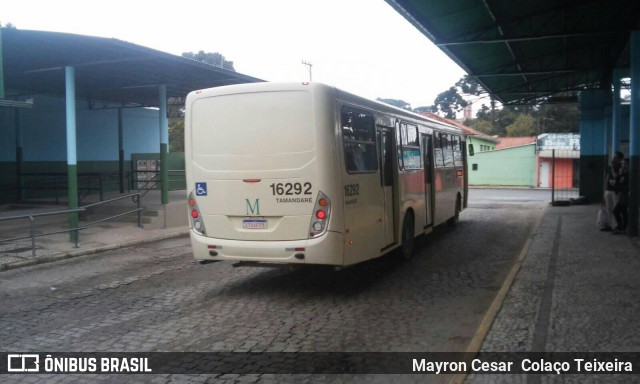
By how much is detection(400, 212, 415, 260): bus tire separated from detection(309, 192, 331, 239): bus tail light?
3.11m

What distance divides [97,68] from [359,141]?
9383 mm

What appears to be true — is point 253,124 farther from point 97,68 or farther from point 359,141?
point 97,68

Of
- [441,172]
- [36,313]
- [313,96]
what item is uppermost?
[313,96]

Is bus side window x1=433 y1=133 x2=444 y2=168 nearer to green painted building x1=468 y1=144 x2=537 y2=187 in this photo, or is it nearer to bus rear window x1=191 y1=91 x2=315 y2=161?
bus rear window x1=191 y1=91 x2=315 y2=161

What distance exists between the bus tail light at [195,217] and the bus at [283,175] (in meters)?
0.01

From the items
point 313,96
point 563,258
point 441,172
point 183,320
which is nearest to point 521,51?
point 441,172

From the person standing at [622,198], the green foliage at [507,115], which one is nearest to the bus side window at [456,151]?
the person standing at [622,198]

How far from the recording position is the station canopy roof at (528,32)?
12680 mm

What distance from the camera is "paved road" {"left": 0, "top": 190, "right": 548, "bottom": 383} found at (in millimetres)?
5777

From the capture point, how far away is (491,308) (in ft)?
22.1

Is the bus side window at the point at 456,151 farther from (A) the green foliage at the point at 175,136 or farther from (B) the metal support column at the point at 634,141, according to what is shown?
(A) the green foliage at the point at 175,136

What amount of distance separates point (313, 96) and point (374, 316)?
295 cm

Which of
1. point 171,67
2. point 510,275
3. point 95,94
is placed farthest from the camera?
point 95,94

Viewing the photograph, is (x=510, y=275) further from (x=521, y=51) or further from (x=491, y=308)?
(x=521, y=51)
